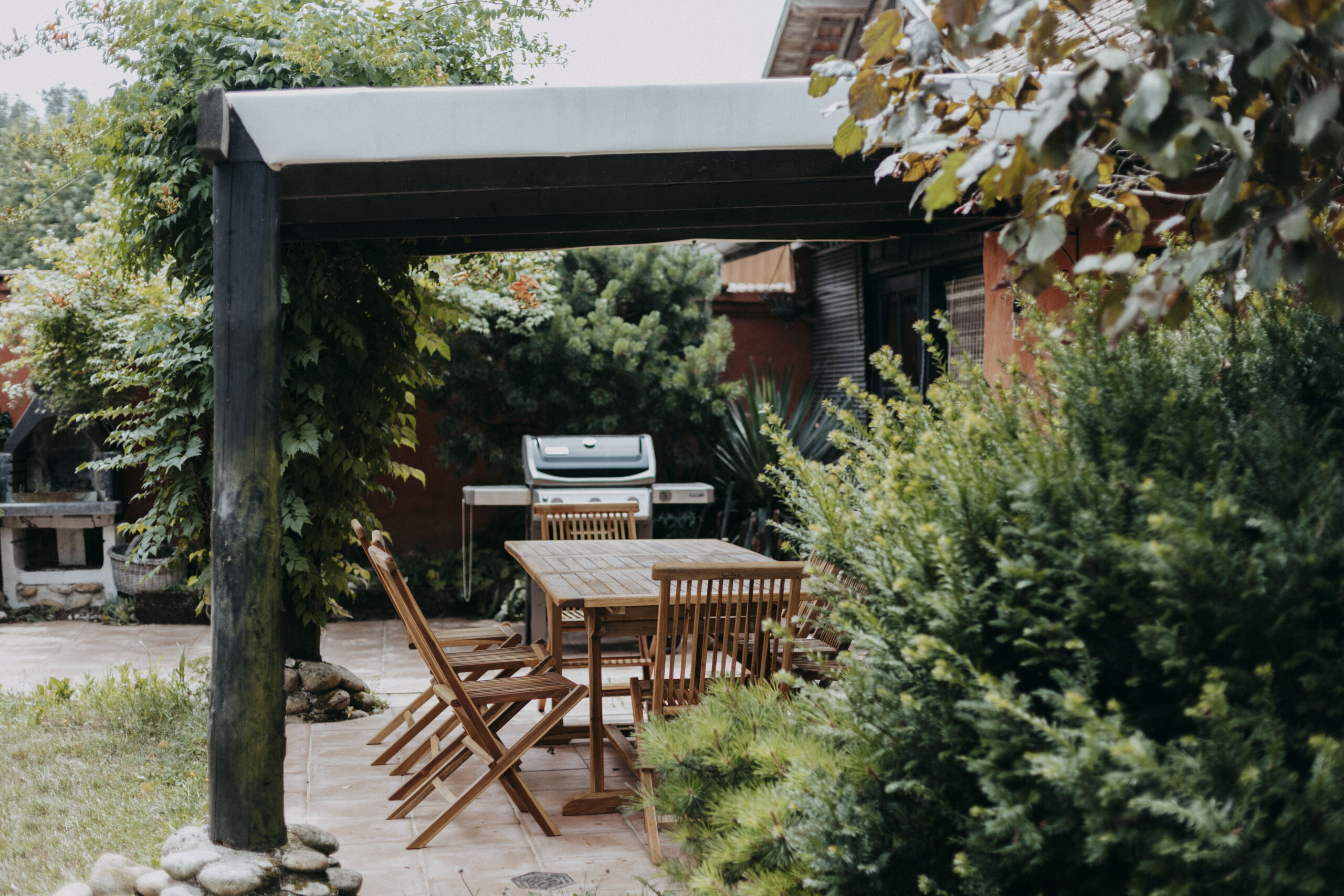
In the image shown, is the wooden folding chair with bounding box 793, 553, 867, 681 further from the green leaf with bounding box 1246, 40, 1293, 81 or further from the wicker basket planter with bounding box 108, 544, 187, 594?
the wicker basket planter with bounding box 108, 544, 187, 594

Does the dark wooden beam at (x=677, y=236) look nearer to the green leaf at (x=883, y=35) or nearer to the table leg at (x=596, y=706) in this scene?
the table leg at (x=596, y=706)

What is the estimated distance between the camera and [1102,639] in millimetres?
1775

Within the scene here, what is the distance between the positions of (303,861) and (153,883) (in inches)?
15.6

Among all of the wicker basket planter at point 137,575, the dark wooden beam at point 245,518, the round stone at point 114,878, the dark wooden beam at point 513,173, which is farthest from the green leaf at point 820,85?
the wicker basket planter at point 137,575

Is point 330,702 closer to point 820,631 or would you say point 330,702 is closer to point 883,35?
point 820,631

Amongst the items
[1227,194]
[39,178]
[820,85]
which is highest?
[39,178]

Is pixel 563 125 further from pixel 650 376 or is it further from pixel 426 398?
pixel 426 398

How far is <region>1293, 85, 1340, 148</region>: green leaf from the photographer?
1.40m

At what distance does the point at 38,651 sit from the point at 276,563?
4675mm

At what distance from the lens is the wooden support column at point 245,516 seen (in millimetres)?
3031

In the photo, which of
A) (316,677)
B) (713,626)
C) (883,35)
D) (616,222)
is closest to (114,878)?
(713,626)

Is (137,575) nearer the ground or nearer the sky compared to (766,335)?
nearer the ground

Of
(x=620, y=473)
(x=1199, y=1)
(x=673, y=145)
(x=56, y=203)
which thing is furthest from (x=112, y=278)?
(x=56, y=203)

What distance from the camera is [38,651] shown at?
6.69m
